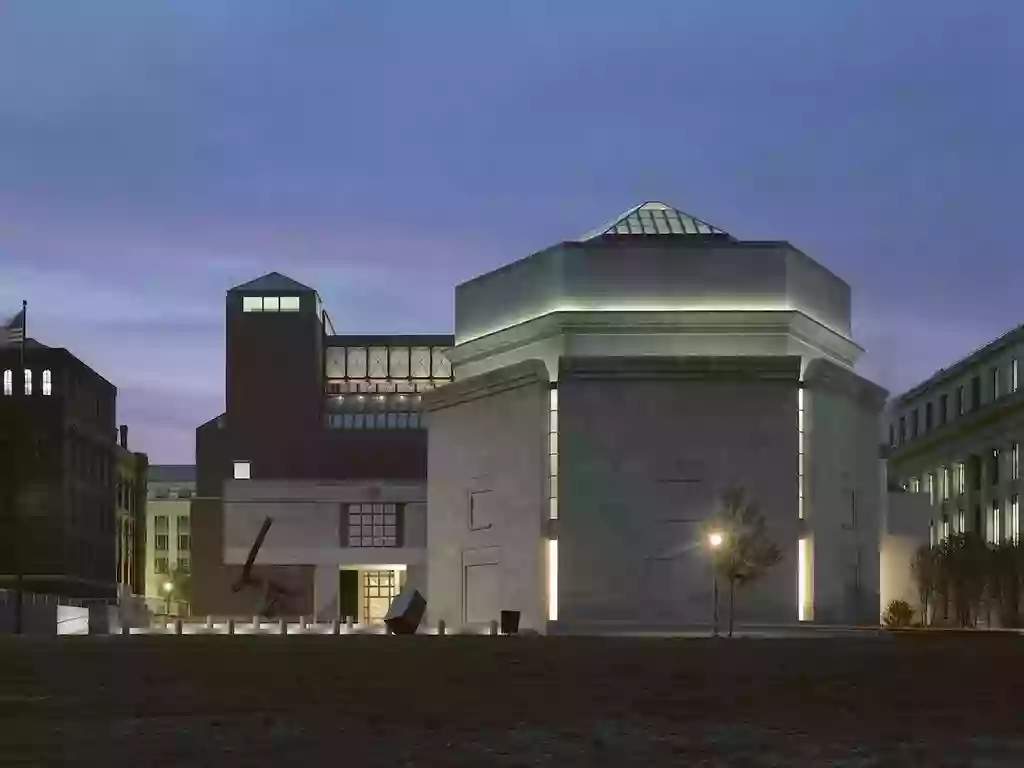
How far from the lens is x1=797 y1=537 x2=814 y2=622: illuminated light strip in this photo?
196 ft

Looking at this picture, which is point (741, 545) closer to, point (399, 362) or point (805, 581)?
point (805, 581)

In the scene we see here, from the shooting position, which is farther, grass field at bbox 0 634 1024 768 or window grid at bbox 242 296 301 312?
window grid at bbox 242 296 301 312

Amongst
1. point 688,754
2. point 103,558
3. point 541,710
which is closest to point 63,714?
point 541,710

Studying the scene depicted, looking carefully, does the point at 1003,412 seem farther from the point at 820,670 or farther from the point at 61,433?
the point at 820,670

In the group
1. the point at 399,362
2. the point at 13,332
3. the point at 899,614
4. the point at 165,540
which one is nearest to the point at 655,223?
the point at 899,614

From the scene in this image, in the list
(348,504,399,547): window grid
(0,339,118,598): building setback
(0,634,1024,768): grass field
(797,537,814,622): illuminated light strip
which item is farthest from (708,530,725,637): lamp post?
(0,339,118,598): building setback

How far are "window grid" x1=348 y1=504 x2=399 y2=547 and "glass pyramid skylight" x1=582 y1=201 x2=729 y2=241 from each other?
27195mm

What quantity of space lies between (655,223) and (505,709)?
175ft

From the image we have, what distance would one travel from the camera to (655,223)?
227 feet

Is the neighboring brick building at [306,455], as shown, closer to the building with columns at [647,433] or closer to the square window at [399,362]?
the square window at [399,362]

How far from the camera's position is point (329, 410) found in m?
107

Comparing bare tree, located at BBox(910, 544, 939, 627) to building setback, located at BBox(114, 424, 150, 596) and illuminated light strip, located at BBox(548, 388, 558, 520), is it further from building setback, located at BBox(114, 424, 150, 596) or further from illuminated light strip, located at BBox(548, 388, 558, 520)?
building setback, located at BBox(114, 424, 150, 596)

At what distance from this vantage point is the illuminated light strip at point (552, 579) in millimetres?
59688

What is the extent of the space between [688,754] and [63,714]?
6.75 metres
